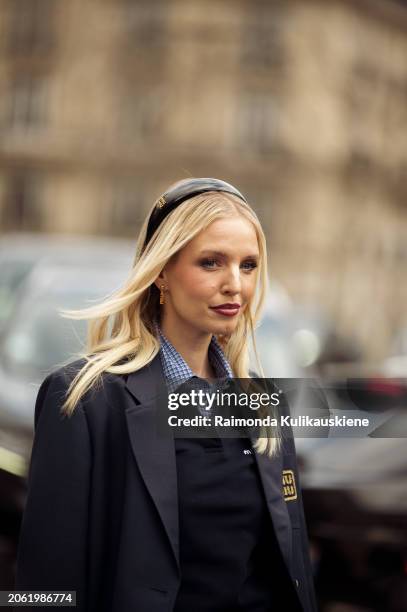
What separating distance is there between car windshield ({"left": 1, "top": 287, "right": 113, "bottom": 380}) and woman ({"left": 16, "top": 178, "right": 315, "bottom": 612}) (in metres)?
4.31

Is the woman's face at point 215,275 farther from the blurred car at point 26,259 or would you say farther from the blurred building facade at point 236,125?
the blurred building facade at point 236,125

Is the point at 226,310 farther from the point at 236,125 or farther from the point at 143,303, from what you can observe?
the point at 236,125

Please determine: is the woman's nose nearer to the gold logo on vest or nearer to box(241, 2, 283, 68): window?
the gold logo on vest

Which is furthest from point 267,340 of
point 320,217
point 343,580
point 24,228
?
point 24,228

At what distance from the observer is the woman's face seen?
234cm

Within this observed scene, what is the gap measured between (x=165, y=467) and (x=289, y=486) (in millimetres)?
398

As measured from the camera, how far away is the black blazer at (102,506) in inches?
84.6

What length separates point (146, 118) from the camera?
154 feet

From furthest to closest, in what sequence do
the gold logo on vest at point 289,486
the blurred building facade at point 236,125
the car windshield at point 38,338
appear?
the blurred building facade at point 236,125 < the car windshield at point 38,338 < the gold logo on vest at point 289,486

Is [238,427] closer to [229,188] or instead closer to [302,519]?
[302,519]

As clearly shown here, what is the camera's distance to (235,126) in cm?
4612

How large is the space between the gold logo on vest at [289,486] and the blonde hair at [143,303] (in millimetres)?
98

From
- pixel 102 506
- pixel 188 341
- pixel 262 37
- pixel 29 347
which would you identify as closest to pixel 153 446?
pixel 102 506

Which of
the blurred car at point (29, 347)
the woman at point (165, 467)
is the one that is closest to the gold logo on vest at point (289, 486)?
the woman at point (165, 467)
